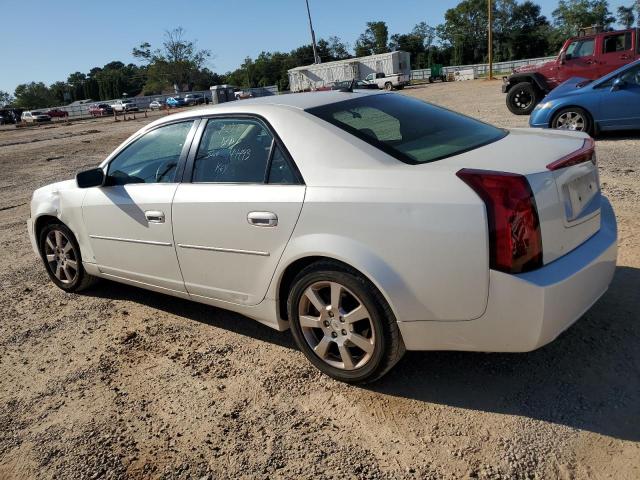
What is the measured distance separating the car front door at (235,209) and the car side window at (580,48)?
14.5m

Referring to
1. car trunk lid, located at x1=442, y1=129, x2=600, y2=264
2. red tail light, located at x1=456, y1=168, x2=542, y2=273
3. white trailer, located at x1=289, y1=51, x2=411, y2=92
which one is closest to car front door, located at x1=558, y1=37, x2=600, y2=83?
car trunk lid, located at x1=442, y1=129, x2=600, y2=264

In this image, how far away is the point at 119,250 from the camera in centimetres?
405

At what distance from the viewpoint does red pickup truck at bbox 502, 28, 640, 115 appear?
1420 cm

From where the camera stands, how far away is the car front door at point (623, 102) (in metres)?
8.76

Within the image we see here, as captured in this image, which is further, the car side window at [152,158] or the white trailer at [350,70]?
the white trailer at [350,70]

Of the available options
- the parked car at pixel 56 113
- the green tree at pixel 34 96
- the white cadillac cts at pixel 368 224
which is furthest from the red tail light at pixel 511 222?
the green tree at pixel 34 96

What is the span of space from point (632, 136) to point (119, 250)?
9.22 meters

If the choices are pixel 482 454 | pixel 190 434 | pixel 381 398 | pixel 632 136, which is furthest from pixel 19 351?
pixel 632 136

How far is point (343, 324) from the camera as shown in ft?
9.37

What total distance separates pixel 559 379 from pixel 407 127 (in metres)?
1.68

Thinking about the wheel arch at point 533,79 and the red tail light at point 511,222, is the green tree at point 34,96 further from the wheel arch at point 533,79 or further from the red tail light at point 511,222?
the red tail light at point 511,222

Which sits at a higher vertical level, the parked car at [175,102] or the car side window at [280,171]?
the car side window at [280,171]

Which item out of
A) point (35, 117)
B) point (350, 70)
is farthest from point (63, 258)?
point (35, 117)

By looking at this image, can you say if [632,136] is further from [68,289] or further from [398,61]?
[398,61]
